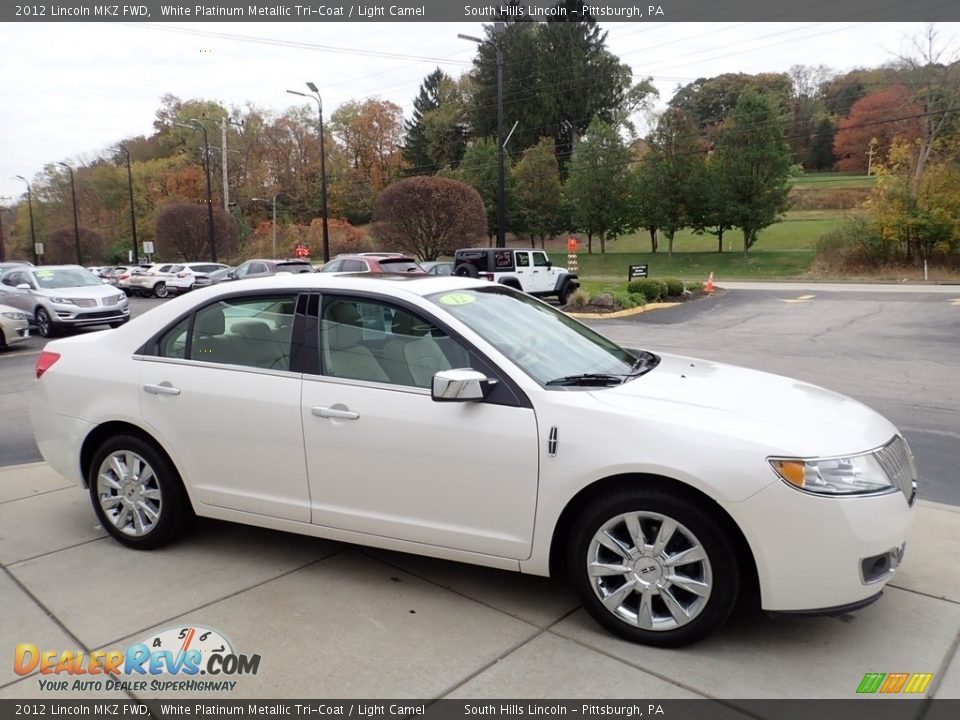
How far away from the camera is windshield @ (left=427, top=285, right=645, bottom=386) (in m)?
3.58


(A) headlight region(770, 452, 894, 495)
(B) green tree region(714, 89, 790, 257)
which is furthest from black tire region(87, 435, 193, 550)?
(B) green tree region(714, 89, 790, 257)

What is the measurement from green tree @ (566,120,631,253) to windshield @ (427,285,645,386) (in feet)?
162

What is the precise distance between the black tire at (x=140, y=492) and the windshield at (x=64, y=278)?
15.3m

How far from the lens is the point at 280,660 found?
311cm

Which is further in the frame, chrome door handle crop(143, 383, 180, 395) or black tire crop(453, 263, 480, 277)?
black tire crop(453, 263, 480, 277)

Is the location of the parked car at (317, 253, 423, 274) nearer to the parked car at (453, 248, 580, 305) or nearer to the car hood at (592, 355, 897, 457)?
the parked car at (453, 248, 580, 305)

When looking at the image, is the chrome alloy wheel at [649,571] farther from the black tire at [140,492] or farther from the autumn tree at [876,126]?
the autumn tree at [876,126]

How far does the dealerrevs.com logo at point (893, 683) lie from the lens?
2867mm

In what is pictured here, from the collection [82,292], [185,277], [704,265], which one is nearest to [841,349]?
[82,292]

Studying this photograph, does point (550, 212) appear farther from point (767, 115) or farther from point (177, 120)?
point (177, 120)

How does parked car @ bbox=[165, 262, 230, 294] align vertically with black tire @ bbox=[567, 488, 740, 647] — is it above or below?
above

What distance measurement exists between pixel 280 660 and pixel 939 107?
4504 cm
